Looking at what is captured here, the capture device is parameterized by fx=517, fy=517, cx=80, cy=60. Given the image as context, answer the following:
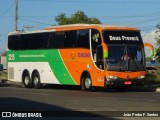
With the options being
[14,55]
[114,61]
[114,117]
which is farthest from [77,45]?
[114,117]

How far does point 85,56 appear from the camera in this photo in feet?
92.8

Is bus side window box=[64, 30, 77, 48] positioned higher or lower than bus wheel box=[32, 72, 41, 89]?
higher

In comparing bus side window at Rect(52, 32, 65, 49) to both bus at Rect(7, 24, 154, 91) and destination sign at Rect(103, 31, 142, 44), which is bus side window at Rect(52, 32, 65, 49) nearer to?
bus at Rect(7, 24, 154, 91)

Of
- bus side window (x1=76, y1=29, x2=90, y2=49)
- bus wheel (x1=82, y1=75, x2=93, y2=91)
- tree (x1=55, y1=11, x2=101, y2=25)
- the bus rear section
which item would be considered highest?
tree (x1=55, y1=11, x2=101, y2=25)

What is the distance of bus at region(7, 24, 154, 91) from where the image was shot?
27.1 meters

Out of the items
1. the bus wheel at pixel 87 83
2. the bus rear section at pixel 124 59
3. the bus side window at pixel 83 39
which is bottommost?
the bus wheel at pixel 87 83

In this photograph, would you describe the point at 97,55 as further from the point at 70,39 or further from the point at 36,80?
the point at 36,80

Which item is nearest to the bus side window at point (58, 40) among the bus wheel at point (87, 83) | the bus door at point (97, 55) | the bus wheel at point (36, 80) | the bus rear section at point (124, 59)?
the bus wheel at point (87, 83)

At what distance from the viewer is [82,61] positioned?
1129 inches

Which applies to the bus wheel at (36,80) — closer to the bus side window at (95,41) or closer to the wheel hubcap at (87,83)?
the wheel hubcap at (87,83)

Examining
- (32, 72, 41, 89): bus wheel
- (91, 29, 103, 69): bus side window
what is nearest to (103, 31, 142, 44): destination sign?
(91, 29, 103, 69): bus side window

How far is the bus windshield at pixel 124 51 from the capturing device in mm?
27000

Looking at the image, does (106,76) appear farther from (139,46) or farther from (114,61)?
(139,46)

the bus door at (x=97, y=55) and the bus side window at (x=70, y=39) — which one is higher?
the bus side window at (x=70, y=39)
